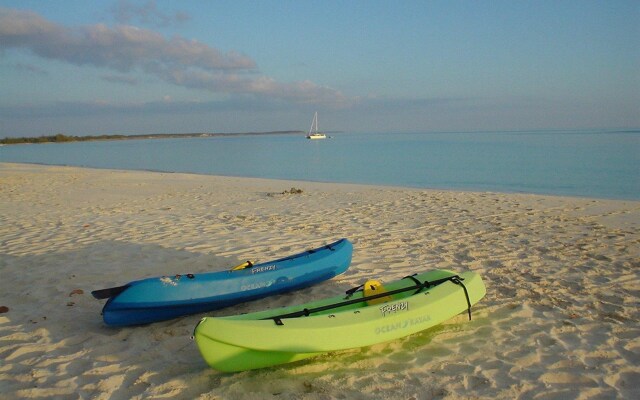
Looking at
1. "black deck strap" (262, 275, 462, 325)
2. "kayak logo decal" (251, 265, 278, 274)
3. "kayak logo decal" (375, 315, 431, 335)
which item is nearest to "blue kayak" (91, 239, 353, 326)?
"kayak logo decal" (251, 265, 278, 274)

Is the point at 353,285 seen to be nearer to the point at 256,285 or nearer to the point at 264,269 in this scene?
the point at 264,269

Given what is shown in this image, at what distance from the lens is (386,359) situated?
148 inches

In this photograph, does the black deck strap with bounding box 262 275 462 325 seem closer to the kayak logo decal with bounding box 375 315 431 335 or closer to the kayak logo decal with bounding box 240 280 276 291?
the kayak logo decal with bounding box 375 315 431 335

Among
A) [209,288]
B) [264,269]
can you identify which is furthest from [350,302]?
[209,288]

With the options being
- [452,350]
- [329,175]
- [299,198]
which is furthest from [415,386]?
[329,175]

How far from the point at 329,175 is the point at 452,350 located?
2138 centimetres

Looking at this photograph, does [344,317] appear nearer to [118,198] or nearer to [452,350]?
[452,350]

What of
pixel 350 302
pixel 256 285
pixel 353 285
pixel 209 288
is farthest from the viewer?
pixel 353 285

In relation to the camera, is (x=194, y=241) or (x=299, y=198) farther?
(x=299, y=198)

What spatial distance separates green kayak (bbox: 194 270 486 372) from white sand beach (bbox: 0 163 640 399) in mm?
189

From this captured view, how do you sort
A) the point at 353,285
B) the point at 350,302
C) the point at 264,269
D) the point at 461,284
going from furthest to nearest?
the point at 353,285 → the point at 264,269 → the point at 461,284 → the point at 350,302

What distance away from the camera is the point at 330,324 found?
11.8ft

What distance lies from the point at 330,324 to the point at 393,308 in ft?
1.99

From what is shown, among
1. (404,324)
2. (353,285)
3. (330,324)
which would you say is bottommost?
(353,285)
